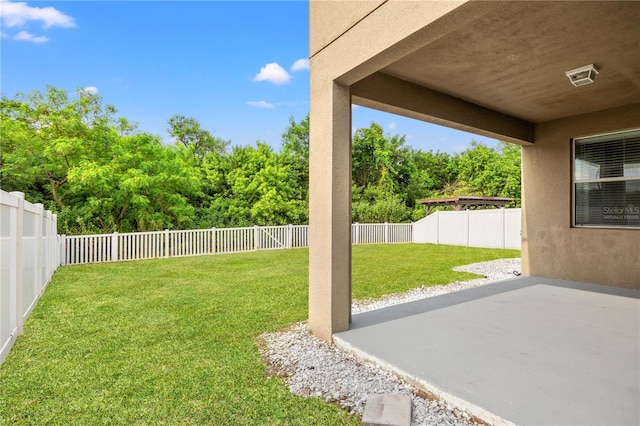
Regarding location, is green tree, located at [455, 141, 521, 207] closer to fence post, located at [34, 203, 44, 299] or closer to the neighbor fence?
the neighbor fence

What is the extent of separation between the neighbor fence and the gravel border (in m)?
8.32

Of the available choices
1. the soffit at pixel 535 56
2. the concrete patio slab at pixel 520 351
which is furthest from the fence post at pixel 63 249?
the soffit at pixel 535 56

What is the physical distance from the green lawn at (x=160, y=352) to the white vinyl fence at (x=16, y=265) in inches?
8.3

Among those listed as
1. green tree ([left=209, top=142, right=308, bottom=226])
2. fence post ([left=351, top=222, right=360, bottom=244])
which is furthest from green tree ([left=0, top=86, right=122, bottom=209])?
fence post ([left=351, top=222, right=360, bottom=244])

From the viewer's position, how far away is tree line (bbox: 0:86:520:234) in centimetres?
1163

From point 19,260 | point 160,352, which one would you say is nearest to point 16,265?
point 19,260

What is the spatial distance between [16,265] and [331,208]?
11.2 feet

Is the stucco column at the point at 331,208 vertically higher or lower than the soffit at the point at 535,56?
lower

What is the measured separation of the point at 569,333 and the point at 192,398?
11.4 feet

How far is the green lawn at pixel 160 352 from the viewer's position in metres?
2.22

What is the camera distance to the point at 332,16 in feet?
11.2

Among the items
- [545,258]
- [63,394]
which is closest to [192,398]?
[63,394]

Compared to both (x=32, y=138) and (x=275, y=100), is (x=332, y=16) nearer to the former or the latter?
(x=32, y=138)

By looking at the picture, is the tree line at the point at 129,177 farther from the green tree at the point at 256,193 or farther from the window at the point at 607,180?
the window at the point at 607,180
